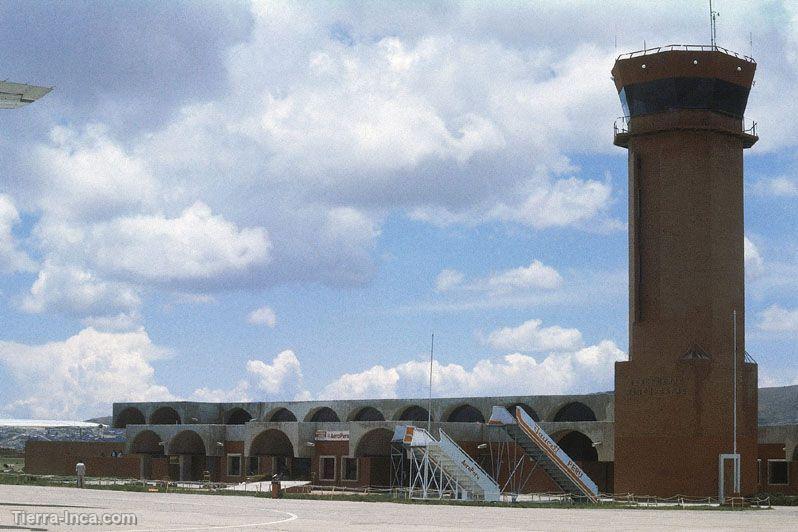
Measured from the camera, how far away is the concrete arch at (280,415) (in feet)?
281

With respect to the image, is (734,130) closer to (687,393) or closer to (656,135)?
(656,135)

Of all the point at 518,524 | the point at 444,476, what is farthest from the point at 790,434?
the point at 518,524

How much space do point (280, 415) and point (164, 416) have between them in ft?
35.4

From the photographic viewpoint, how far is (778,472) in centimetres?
6656

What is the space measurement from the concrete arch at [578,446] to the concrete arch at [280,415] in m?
22.4

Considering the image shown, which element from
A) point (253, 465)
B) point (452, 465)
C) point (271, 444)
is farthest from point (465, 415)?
point (452, 465)

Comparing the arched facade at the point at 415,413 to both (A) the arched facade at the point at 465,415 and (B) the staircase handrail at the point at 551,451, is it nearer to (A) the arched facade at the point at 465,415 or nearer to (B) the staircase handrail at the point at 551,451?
(A) the arched facade at the point at 465,415

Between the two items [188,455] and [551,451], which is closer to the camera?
[551,451]

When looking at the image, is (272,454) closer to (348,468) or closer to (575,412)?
(348,468)

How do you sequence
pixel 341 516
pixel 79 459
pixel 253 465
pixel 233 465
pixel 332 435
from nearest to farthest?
1. pixel 341 516
2. pixel 332 435
3. pixel 253 465
4. pixel 233 465
5. pixel 79 459

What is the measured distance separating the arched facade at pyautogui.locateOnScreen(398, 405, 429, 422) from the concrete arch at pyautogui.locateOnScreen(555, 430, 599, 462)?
1085 centimetres

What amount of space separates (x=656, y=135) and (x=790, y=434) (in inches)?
771

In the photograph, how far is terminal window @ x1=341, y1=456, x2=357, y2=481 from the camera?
7025cm

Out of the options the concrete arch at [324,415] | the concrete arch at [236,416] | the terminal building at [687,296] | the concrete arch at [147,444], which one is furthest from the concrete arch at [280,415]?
the terminal building at [687,296]
